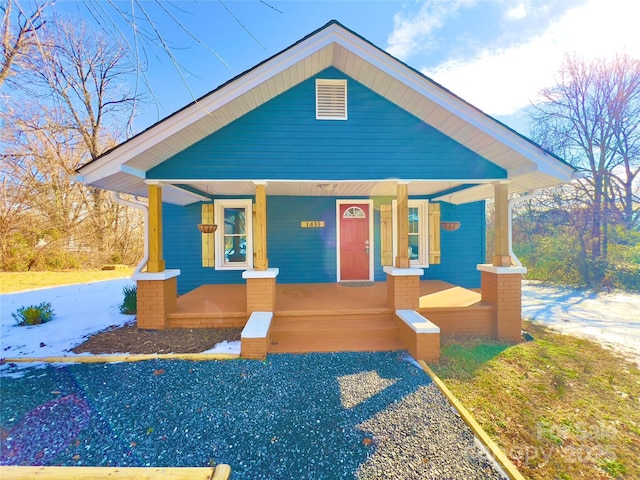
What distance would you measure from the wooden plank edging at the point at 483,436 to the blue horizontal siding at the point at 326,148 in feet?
11.3

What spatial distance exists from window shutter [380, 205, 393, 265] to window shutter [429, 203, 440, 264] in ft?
4.22

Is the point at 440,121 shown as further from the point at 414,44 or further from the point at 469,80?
the point at 414,44

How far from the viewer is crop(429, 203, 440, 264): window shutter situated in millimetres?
7285

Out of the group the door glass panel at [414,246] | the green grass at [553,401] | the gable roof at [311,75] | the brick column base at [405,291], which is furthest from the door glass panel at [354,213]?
the green grass at [553,401]

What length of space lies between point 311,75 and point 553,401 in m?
5.98

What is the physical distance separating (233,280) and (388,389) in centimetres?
541

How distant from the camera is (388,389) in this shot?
3107 millimetres

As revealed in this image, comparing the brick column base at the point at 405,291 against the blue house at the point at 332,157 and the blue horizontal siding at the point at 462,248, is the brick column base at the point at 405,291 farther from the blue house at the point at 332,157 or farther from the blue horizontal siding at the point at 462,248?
the blue horizontal siding at the point at 462,248

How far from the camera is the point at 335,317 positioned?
15.7 feet

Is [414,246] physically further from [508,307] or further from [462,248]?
[508,307]

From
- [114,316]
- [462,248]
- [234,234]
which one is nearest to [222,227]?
[234,234]

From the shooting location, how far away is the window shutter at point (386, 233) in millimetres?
6961

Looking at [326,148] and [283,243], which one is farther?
[283,243]

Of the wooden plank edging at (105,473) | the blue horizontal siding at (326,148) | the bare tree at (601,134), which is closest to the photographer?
the wooden plank edging at (105,473)
